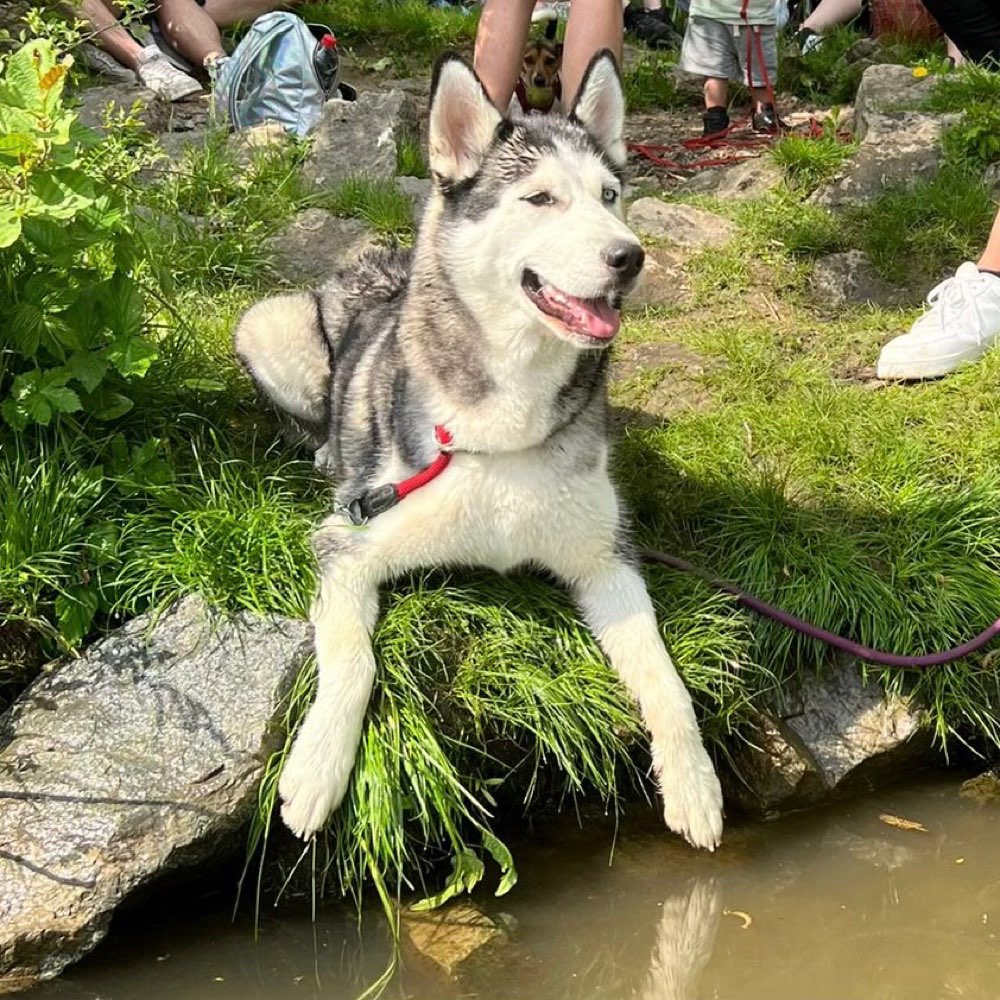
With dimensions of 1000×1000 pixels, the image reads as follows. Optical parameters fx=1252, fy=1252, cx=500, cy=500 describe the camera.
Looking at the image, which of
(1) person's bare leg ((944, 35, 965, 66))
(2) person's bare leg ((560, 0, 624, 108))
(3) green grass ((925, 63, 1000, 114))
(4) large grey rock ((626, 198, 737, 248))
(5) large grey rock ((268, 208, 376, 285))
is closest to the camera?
(2) person's bare leg ((560, 0, 624, 108))

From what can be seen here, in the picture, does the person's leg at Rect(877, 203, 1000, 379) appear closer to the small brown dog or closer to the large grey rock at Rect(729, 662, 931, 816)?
the large grey rock at Rect(729, 662, 931, 816)

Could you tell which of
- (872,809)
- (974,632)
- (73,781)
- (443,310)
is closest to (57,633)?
(73,781)

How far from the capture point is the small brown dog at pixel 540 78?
6.99 m

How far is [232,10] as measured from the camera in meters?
6.89

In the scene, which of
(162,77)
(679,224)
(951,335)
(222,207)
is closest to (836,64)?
(679,224)

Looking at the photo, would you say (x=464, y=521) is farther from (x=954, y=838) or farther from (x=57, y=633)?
(x=954, y=838)

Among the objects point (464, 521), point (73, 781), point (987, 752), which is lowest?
point (987, 752)

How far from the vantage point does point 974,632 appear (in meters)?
3.32

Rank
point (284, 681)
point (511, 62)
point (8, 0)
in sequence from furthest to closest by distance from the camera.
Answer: point (8, 0) → point (511, 62) → point (284, 681)

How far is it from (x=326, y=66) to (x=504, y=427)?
3975mm

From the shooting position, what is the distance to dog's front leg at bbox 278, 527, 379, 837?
264cm

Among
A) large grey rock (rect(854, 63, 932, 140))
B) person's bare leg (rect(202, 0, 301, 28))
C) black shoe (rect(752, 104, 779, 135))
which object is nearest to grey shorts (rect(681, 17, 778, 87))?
black shoe (rect(752, 104, 779, 135))

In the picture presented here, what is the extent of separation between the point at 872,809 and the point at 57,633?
2054 millimetres

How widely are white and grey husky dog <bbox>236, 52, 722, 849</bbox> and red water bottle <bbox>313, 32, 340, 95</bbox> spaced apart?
3.42 meters
